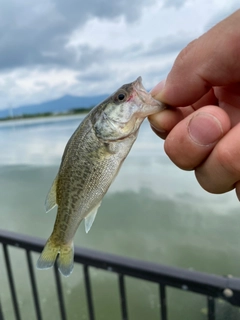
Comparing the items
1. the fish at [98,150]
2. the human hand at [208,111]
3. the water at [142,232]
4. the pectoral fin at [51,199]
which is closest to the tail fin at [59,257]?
the fish at [98,150]

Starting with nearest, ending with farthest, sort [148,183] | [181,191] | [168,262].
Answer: [168,262] → [181,191] → [148,183]

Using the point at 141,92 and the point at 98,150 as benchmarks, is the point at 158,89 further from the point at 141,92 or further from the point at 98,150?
the point at 98,150

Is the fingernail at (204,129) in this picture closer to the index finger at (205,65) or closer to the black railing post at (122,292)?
the index finger at (205,65)

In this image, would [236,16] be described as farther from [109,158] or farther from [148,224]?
[148,224]

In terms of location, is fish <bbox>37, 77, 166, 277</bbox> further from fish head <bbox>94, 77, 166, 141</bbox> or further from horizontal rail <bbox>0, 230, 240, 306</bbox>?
horizontal rail <bbox>0, 230, 240, 306</bbox>

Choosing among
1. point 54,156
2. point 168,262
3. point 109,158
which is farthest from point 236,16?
point 54,156
